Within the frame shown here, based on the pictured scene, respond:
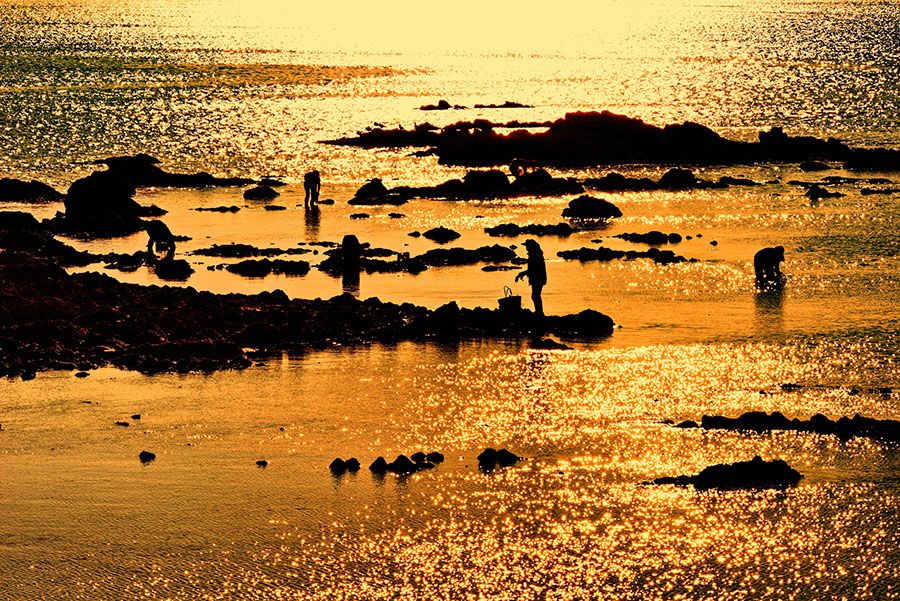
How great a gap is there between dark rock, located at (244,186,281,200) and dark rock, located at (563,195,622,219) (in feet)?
51.4

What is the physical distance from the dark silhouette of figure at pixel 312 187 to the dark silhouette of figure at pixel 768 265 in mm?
24167

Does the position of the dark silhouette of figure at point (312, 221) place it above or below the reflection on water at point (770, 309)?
above

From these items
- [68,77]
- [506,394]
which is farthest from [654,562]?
[68,77]

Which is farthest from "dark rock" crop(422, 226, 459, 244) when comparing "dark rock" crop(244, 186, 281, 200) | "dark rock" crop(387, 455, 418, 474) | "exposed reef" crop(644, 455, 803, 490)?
"exposed reef" crop(644, 455, 803, 490)

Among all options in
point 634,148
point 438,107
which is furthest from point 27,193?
point 438,107

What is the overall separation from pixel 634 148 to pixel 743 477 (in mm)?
62479

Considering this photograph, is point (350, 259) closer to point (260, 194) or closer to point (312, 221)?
point (312, 221)

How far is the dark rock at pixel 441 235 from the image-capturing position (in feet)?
170

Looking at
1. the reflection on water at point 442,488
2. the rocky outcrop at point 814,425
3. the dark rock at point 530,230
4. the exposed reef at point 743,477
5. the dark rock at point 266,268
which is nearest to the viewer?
the reflection on water at point 442,488

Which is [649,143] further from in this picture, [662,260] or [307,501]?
[307,501]

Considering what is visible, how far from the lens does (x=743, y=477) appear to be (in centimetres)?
2361

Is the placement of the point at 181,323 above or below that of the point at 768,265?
below

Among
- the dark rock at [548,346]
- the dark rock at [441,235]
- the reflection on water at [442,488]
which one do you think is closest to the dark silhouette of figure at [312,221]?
the dark rock at [441,235]

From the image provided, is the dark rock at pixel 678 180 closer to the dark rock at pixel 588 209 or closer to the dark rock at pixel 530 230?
the dark rock at pixel 588 209
